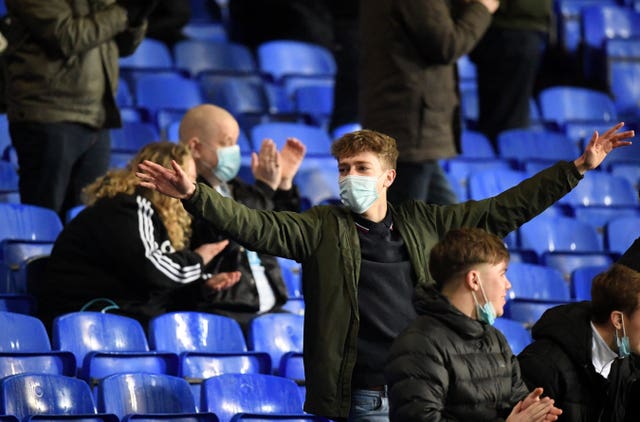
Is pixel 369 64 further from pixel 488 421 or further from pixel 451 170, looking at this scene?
pixel 488 421

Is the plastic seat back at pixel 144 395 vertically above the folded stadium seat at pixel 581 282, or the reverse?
the folded stadium seat at pixel 581 282

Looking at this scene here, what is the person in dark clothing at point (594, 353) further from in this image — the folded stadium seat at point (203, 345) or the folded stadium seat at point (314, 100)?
the folded stadium seat at point (314, 100)

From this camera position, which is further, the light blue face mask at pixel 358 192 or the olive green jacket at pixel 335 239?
the light blue face mask at pixel 358 192

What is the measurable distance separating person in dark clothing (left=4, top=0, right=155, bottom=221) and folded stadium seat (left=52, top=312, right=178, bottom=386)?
1.38 meters

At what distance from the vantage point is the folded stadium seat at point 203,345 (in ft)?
16.8

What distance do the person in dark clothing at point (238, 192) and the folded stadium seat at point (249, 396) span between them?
856 millimetres

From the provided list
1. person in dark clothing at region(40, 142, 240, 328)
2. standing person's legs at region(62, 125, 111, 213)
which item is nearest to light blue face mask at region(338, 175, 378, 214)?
person in dark clothing at region(40, 142, 240, 328)

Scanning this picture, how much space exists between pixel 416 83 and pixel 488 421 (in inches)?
125

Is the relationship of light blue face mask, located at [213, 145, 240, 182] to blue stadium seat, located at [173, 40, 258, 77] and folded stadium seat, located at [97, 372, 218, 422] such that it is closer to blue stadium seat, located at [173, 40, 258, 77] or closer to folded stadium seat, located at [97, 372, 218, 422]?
folded stadium seat, located at [97, 372, 218, 422]

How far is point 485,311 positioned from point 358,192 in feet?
2.22

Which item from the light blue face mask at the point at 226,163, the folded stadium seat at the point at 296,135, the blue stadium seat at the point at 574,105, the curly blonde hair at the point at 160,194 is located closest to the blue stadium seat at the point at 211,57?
the folded stadium seat at the point at 296,135

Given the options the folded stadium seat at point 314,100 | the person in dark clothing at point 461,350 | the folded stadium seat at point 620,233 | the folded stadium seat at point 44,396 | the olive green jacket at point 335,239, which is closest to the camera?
the person in dark clothing at point 461,350

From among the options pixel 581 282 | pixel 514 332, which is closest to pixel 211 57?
pixel 581 282

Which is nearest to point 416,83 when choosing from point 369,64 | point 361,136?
point 369,64
